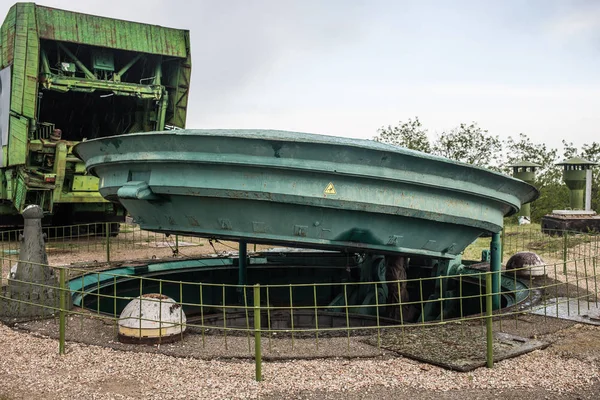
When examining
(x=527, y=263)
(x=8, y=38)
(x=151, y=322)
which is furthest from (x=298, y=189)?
(x=8, y=38)

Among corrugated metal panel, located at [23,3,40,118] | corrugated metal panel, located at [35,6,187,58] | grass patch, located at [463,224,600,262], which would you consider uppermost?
corrugated metal panel, located at [35,6,187,58]

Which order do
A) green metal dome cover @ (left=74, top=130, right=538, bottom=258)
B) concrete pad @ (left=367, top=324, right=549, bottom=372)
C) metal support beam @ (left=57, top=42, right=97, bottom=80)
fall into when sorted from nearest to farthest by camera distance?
concrete pad @ (left=367, top=324, right=549, bottom=372)
green metal dome cover @ (left=74, top=130, right=538, bottom=258)
metal support beam @ (left=57, top=42, right=97, bottom=80)

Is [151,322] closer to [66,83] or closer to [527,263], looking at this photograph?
[527,263]

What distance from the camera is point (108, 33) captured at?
1398cm

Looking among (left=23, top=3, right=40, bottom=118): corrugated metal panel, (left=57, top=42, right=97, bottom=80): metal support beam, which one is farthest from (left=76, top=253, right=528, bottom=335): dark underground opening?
(left=57, top=42, right=97, bottom=80): metal support beam

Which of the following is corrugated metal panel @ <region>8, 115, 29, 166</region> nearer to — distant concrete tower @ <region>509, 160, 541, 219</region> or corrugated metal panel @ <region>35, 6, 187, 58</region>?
corrugated metal panel @ <region>35, 6, 187, 58</region>

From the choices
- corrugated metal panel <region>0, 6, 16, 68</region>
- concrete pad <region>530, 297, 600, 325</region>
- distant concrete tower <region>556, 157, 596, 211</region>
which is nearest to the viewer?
concrete pad <region>530, 297, 600, 325</region>

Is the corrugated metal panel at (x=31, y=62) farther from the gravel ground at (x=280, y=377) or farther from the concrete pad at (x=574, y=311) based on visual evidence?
the concrete pad at (x=574, y=311)

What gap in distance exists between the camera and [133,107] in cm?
1602

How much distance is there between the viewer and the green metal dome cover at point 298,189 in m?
5.62

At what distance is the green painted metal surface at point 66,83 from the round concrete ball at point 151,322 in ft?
30.7

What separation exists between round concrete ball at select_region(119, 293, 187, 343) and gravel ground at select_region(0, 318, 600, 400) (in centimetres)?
26

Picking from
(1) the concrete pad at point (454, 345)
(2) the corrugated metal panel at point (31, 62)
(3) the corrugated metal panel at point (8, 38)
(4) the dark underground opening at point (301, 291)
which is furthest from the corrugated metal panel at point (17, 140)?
(1) the concrete pad at point (454, 345)

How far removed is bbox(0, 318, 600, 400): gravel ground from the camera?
3928 millimetres
